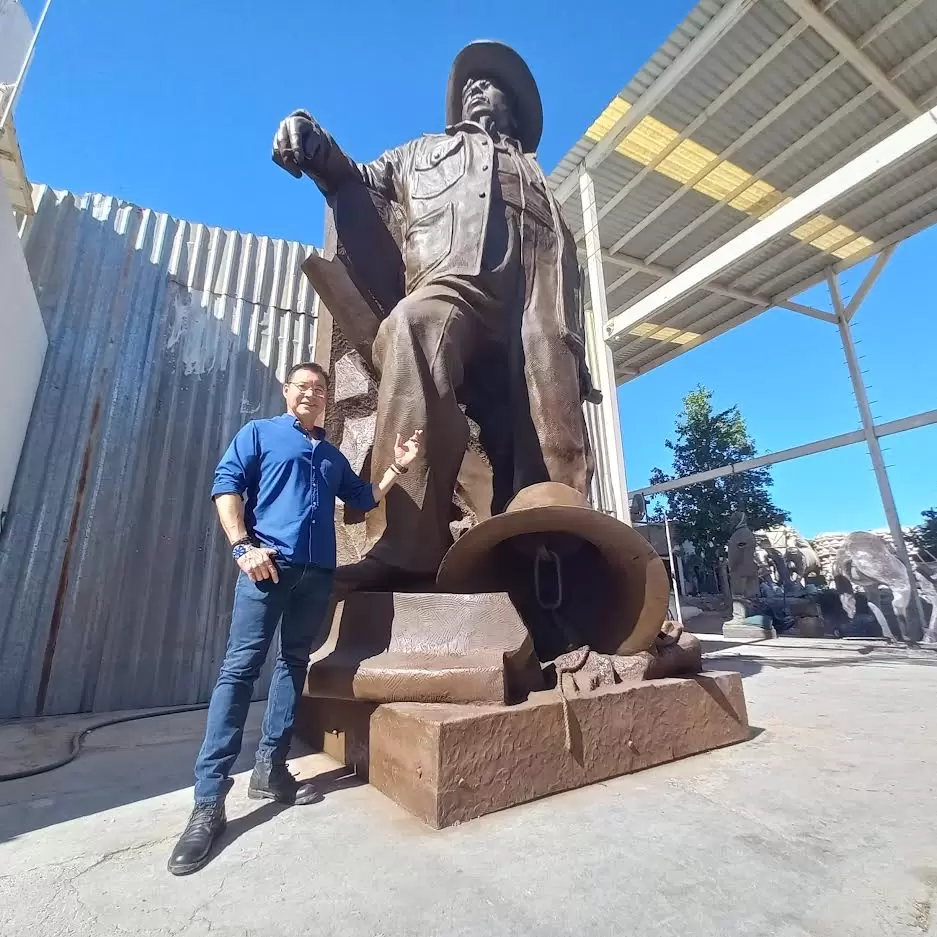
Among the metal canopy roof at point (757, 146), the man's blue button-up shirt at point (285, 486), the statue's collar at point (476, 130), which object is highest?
the metal canopy roof at point (757, 146)

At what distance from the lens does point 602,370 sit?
752cm

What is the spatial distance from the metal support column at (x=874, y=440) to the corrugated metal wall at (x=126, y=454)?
8.83 meters

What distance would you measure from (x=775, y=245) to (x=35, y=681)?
37.4 feet

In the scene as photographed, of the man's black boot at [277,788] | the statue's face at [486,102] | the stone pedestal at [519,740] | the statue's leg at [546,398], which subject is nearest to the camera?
the stone pedestal at [519,740]

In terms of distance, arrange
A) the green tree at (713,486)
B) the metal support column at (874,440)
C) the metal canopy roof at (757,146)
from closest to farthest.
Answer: the metal canopy roof at (757,146) → the metal support column at (874,440) → the green tree at (713,486)

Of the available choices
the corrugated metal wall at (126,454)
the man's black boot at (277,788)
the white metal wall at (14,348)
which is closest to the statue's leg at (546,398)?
the man's black boot at (277,788)

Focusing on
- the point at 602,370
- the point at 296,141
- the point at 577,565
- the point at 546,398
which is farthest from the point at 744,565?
the point at 296,141

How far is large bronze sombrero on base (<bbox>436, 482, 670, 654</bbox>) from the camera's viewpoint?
181 cm

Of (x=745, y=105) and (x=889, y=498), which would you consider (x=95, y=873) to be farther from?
(x=889, y=498)

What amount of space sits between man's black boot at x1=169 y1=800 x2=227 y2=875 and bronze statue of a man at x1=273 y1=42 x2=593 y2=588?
0.84 meters

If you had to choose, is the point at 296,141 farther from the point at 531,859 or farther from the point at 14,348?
the point at 14,348

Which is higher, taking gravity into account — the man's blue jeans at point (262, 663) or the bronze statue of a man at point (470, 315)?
the bronze statue of a man at point (470, 315)

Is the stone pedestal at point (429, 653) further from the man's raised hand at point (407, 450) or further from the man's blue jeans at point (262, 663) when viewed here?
the man's raised hand at point (407, 450)

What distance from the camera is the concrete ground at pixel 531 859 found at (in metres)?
0.91
